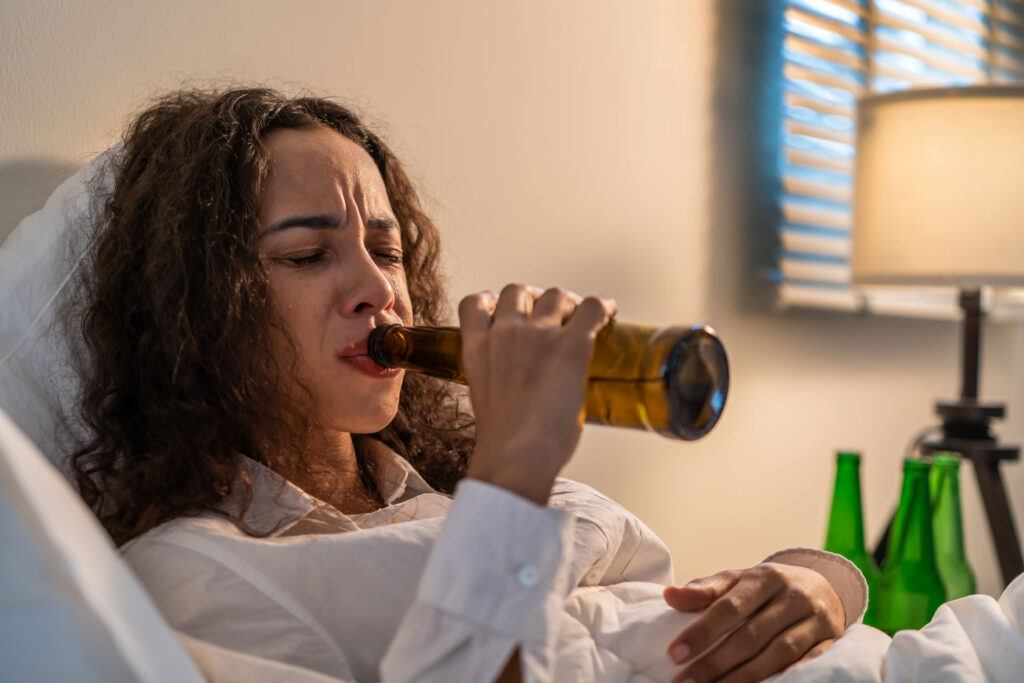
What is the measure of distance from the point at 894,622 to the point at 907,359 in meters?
1.11

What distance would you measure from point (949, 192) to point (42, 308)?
1.43m

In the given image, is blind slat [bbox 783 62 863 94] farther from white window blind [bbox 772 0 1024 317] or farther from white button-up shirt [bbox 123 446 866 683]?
white button-up shirt [bbox 123 446 866 683]

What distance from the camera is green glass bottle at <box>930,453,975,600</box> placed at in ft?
4.30

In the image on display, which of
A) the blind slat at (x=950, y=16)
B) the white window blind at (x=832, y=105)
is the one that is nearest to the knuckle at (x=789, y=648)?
the white window blind at (x=832, y=105)

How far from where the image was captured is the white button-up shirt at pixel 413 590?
1.93ft

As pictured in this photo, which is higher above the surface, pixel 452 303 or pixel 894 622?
pixel 452 303

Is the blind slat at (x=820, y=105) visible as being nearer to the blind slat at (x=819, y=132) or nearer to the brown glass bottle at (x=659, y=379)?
the blind slat at (x=819, y=132)

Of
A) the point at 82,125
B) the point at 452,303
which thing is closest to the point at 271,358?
the point at 82,125

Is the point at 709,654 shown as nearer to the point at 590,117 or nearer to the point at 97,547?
the point at 97,547

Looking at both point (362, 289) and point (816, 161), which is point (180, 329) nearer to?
point (362, 289)

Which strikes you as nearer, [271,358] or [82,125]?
[271,358]

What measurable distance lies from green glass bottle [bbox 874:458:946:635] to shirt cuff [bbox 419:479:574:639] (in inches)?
32.0

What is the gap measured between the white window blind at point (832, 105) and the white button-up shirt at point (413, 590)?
1.12 meters

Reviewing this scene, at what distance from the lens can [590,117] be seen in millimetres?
1539
